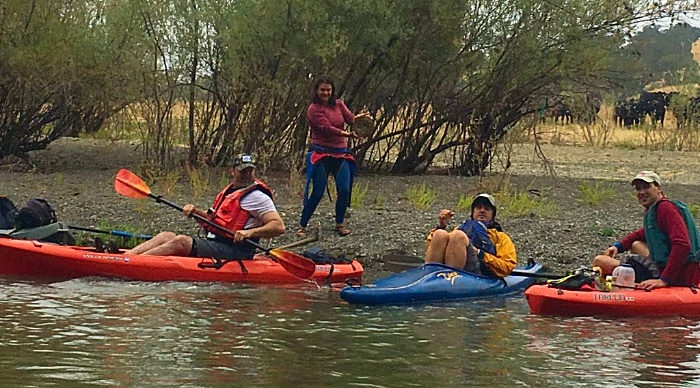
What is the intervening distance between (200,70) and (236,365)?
9501mm

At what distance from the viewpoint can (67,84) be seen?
16.7 m

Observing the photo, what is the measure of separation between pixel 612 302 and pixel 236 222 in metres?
3.18

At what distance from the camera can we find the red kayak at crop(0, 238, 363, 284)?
34.0ft

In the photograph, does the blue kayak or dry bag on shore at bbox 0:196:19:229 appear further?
dry bag on shore at bbox 0:196:19:229

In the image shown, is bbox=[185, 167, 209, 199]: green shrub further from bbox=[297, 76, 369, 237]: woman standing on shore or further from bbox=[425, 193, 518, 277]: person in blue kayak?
bbox=[425, 193, 518, 277]: person in blue kayak

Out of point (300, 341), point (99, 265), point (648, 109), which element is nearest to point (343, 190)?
point (99, 265)

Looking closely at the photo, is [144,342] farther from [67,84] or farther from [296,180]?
[67,84]

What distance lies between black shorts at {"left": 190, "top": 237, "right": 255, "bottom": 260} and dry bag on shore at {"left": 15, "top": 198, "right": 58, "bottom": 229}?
1.36 m

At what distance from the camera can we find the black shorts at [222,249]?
10.7m

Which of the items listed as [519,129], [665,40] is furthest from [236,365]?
[665,40]

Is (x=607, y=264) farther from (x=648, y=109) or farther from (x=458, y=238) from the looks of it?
(x=648, y=109)

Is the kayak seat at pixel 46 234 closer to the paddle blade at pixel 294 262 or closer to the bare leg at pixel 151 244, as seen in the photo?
the bare leg at pixel 151 244

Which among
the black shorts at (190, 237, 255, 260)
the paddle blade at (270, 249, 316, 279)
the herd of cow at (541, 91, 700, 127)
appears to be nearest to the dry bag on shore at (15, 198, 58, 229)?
the black shorts at (190, 237, 255, 260)

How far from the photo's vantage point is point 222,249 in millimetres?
10680
